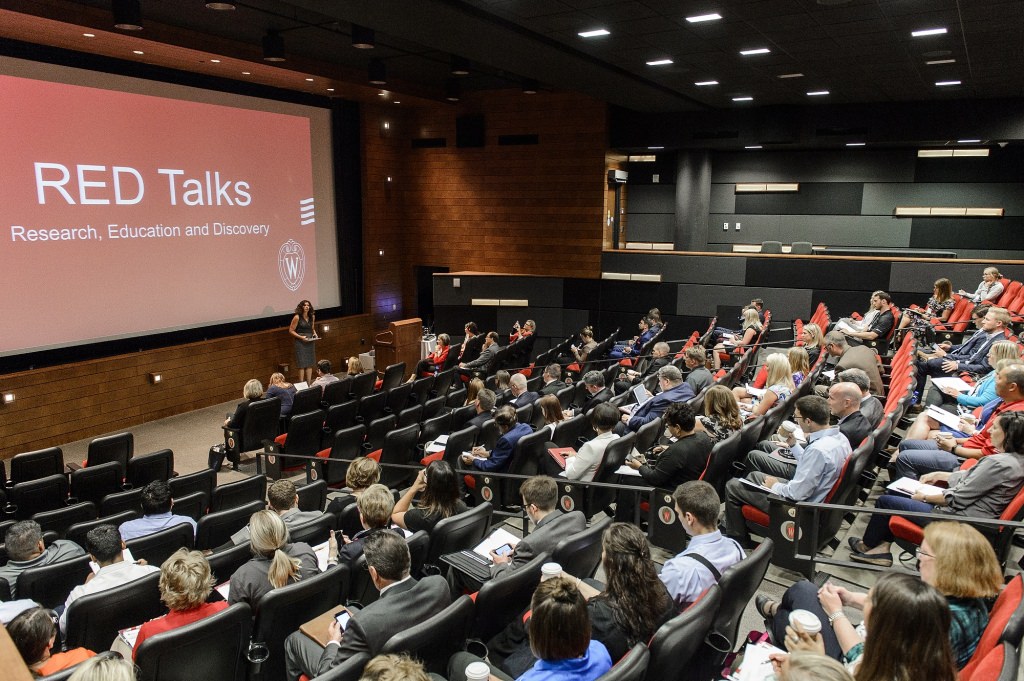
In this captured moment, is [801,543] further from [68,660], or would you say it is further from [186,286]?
[186,286]

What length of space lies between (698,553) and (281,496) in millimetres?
2541

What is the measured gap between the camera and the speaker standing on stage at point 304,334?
1183 centimetres

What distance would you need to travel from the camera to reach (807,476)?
4.15 meters

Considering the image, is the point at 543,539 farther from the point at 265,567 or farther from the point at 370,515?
the point at 265,567

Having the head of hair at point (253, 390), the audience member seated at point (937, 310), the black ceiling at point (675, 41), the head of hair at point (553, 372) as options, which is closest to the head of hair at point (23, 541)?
the head of hair at point (253, 390)

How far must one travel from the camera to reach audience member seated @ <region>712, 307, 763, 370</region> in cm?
949

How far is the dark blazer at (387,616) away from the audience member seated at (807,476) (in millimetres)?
2229

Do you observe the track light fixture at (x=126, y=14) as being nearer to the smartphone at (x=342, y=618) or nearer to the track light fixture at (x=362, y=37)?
the track light fixture at (x=362, y=37)

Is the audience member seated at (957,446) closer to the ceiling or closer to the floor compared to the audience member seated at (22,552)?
closer to the ceiling

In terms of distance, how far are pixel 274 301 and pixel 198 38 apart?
4.52 meters

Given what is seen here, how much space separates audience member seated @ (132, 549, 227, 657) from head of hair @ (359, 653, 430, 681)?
1396 millimetres

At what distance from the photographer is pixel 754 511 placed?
4410 mm

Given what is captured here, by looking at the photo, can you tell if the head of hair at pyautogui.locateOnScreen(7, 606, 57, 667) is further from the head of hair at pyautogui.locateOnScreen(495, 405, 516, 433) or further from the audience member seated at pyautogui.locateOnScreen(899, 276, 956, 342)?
the audience member seated at pyautogui.locateOnScreen(899, 276, 956, 342)

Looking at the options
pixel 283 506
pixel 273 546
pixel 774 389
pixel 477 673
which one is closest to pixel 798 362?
pixel 774 389
